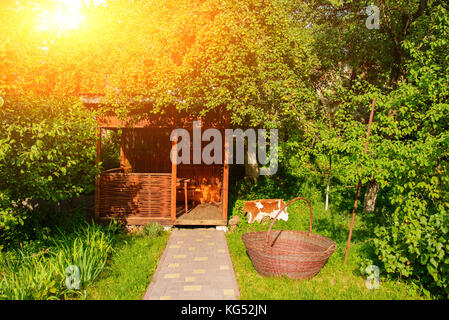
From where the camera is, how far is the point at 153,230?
8.06m

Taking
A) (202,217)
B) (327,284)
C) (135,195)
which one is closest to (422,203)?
(327,284)

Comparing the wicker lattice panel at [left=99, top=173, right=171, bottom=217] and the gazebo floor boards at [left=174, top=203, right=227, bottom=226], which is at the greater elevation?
the wicker lattice panel at [left=99, top=173, right=171, bottom=217]

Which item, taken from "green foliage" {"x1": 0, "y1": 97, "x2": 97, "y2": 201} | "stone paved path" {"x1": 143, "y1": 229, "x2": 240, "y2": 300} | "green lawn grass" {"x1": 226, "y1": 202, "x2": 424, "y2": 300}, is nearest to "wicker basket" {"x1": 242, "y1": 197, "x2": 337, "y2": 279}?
"green lawn grass" {"x1": 226, "y1": 202, "x2": 424, "y2": 300}

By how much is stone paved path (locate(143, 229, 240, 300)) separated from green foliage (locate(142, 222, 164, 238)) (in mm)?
379

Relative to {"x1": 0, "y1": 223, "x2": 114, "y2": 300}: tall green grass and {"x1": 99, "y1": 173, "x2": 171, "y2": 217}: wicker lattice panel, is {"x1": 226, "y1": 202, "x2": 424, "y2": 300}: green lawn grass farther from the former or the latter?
{"x1": 0, "y1": 223, "x2": 114, "y2": 300}: tall green grass

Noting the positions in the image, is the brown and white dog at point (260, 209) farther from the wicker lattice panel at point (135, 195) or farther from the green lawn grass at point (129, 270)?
the green lawn grass at point (129, 270)

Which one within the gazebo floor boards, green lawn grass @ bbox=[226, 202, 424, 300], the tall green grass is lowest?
green lawn grass @ bbox=[226, 202, 424, 300]

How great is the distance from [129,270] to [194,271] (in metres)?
1.31

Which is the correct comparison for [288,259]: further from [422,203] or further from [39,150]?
[39,150]

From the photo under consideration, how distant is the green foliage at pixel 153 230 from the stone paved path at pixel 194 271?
0.38 metres

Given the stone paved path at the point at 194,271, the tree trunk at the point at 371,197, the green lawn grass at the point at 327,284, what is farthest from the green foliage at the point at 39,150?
the tree trunk at the point at 371,197

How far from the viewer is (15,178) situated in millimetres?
5363

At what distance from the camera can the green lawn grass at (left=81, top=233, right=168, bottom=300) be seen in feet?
16.5
